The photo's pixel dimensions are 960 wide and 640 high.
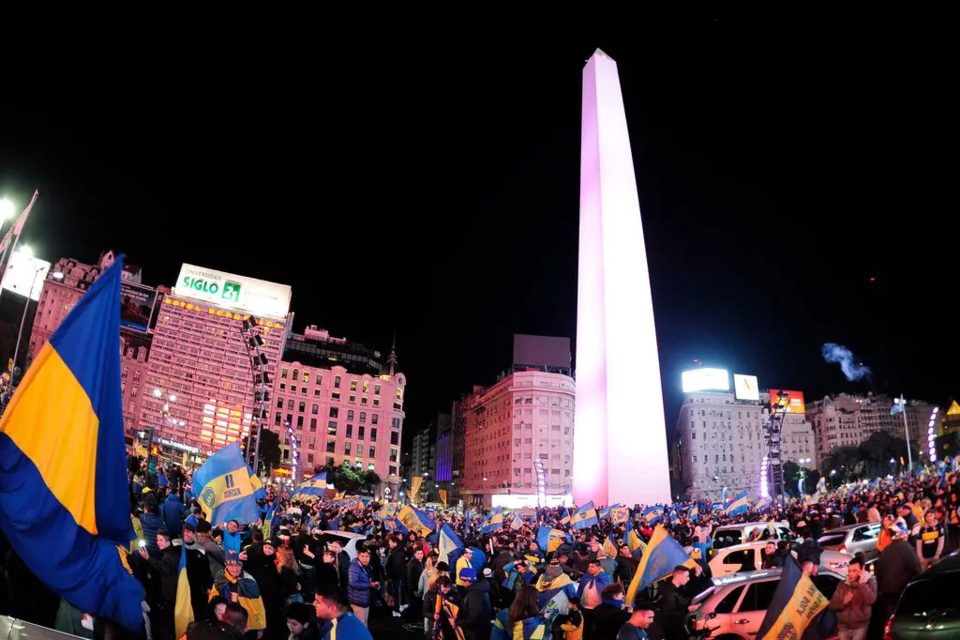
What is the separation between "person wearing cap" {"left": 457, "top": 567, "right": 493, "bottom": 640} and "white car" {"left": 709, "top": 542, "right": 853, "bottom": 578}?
659 centimetres

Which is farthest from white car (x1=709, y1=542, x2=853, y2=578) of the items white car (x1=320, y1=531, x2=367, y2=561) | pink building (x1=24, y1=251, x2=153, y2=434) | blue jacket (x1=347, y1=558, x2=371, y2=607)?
pink building (x1=24, y1=251, x2=153, y2=434)

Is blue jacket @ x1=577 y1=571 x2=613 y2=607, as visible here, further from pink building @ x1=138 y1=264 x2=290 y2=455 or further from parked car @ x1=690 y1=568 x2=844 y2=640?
pink building @ x1=138 y1=264 x2=290 y2=455

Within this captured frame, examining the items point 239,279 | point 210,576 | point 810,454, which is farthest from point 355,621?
point 810,454

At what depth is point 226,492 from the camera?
36.5 feet

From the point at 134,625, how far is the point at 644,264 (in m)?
35.2

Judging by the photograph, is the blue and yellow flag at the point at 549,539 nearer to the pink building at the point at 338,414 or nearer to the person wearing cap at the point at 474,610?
the person wearing cap at the point at 474,610

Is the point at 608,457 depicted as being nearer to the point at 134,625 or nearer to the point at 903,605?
the point at 903,605

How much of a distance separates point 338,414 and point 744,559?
97.2 metres

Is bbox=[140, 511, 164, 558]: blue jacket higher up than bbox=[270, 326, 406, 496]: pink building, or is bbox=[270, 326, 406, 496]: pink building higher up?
bbox=[270, 326, 406, 496]: pink building

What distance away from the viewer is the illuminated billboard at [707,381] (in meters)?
100

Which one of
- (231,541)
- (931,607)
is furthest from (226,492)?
(931,607)

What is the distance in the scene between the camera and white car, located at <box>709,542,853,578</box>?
485 inches

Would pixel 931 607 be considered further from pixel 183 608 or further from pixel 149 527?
pixel 149 527

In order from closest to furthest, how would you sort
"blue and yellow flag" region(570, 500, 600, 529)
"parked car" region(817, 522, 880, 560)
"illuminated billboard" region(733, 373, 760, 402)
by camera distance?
"parked car" region(817, 522, 880, 560), "blue and yellow flag" region(570, 500, 600, 529), "illuminated billboard" region(733, 373, 760, 402)
